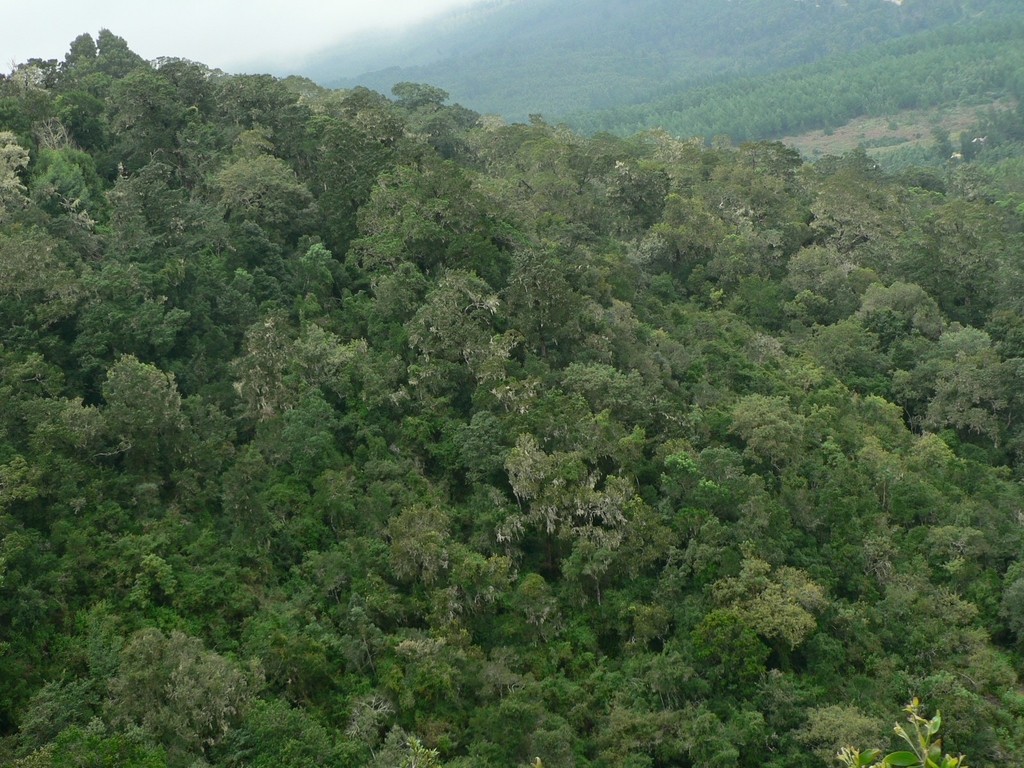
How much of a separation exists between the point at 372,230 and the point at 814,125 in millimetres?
102277

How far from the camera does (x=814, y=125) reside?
118312 mm

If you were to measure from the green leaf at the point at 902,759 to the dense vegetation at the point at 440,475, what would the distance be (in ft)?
46.3

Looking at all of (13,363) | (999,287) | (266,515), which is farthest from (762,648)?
(999,287)

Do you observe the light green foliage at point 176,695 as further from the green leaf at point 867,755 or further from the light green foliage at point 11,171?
the light green foliage at point 11,171

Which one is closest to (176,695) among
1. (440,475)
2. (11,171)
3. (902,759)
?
(440,475)

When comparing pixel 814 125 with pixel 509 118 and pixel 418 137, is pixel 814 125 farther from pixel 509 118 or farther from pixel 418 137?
pixel 418 137

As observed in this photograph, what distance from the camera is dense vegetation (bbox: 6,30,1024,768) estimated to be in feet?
64.4

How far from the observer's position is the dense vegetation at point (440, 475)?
19.6 meters

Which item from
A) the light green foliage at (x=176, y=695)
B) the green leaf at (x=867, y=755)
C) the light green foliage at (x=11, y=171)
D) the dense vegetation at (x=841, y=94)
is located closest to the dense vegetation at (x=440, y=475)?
the light green foliage at (x=176, y=695)

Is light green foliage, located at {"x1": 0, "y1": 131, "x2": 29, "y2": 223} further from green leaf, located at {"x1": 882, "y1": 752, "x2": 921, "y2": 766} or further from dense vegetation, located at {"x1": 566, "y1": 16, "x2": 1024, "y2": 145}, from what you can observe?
dense vegetation, located at {"x1": 566, "y1": 16, "x2": 1024, "y2": 145}

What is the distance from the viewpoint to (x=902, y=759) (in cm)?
466

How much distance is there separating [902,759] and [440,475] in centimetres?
2203

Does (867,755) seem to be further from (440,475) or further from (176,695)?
(440,475)

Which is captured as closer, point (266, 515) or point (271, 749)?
point (271, 749)
